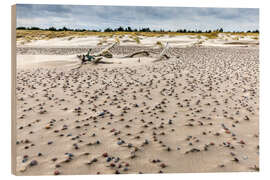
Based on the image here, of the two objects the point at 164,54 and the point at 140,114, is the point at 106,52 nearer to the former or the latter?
the point at 164,54

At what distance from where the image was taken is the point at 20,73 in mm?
3633

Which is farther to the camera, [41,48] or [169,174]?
[41,48]

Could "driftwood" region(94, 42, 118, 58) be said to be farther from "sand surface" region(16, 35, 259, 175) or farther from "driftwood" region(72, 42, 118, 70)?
"sand surface" region(16, 35, 259, 175)

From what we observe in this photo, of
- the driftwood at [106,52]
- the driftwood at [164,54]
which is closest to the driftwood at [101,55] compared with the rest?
the driftwood at [106,52]

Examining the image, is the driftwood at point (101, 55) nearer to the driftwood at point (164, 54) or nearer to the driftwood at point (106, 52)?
the driftwood at point (106, 52)

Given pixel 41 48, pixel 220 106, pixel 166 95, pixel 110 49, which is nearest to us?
pixel 220 106

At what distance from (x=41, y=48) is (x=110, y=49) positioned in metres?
1.43

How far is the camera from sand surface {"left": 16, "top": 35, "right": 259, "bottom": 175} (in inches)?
114

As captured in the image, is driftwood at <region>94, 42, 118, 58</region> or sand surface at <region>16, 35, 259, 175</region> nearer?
sand surface at <region>16, 35, 259, 175</region>

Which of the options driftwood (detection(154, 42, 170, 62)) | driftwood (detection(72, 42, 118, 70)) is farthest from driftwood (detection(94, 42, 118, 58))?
driftwood (detection(154, 42, 170, 62))

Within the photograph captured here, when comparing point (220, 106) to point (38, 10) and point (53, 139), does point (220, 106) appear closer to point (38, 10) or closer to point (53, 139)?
point (53, 139)

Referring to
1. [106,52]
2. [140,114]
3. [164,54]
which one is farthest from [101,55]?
[140,114]

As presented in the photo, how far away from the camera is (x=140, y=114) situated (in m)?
3.58

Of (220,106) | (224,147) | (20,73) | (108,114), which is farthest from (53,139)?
(220,106)
